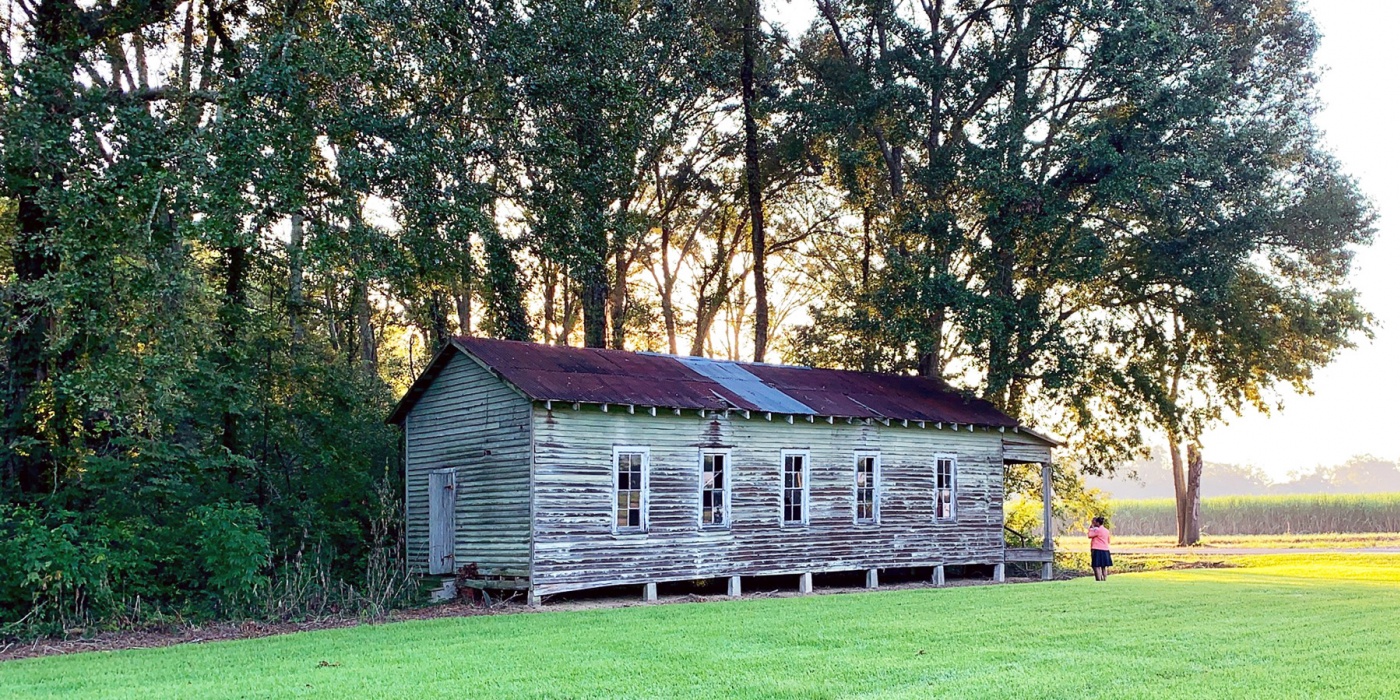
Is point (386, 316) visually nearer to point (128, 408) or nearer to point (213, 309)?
point (213, 309)

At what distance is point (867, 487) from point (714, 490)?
4.05m

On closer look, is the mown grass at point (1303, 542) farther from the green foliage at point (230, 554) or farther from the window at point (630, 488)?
the green foliage at point (230, 554)

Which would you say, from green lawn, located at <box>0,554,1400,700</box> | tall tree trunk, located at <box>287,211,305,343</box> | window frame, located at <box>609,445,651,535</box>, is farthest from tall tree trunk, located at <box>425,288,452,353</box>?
green lawn, located at <box>0,554,1400,700</box>

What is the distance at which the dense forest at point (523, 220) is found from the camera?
17.5m

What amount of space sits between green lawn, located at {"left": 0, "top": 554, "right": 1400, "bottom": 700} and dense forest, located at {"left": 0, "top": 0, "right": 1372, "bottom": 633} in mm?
4367

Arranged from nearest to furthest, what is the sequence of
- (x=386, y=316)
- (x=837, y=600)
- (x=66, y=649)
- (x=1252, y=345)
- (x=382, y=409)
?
(x=66, y=649) → (x=837, y=600) → (x=382, y=409) → (x=1252, y=345) → (x=386, y=316)

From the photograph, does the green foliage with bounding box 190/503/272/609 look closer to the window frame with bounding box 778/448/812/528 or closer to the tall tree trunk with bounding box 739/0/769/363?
the window frame with bounding box 778/448/812/528

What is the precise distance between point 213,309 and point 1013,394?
20201 millimetres

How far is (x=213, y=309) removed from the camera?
64.9ft

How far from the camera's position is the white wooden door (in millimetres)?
21297

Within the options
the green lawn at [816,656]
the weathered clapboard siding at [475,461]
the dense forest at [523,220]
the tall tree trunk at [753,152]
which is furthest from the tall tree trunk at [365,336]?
the green lawn at [816,656]

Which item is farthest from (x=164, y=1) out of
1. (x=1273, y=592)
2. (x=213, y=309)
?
(x=1273, y=592)

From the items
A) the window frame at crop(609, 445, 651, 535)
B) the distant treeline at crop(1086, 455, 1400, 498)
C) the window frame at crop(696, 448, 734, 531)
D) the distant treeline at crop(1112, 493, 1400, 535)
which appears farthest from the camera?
the distant treeline at crop(1086, 455, 1400, 498)

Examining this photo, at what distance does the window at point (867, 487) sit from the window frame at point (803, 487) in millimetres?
1327
